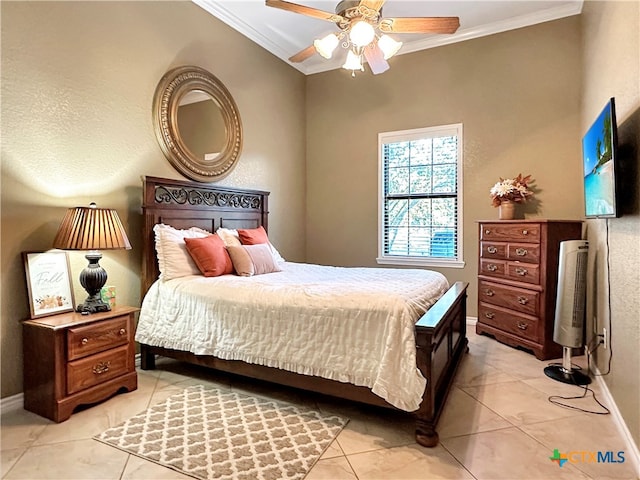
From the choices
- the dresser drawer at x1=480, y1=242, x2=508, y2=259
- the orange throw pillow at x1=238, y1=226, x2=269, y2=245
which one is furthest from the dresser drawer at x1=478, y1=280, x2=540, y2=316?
the orange throw pillow at x1=238, y1=226, x2=269, y2=245

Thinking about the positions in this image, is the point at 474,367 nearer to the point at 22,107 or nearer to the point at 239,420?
the point at 239,420

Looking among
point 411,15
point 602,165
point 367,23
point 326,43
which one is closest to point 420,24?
point 367,23

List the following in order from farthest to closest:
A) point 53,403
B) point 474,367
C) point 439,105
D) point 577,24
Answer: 1. point 439,105
2. point 577,24
3. point 474,367
4. point 53,403

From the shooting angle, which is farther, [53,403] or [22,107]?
[22,107]

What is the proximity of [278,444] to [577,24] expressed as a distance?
478cm

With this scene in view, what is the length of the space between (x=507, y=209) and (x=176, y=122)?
3.39 m

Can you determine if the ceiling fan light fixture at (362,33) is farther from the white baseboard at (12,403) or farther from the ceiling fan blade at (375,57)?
the white baseboard at (12,403)

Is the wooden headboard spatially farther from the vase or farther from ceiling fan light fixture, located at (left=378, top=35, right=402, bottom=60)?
the vase

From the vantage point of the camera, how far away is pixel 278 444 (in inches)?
76.7

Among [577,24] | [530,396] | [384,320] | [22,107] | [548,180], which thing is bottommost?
[530,396]

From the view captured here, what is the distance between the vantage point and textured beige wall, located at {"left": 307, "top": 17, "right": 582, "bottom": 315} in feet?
12.8

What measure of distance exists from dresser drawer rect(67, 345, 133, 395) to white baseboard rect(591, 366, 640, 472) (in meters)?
2.99

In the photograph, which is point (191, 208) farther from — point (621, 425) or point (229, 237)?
point (621, 425)

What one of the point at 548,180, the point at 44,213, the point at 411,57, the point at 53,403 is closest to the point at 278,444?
the point at 53,403
